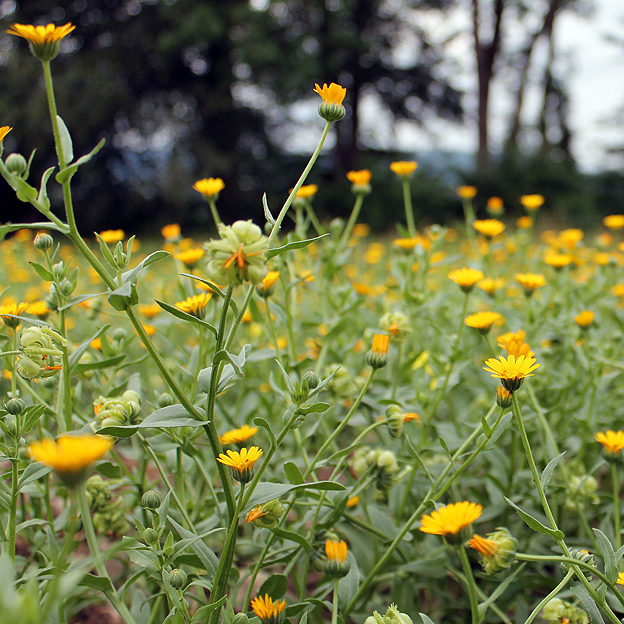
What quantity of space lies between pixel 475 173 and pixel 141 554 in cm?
1148

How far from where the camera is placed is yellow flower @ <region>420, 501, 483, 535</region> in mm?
534

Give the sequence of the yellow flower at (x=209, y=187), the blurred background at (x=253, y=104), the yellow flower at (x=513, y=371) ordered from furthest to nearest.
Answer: the blurred background at (x=253, y=104)
the yellow flower at (x=209, y=187)
the yellow flower at (x=513, y=371)

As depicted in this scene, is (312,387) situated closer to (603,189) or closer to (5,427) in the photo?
(5,427)

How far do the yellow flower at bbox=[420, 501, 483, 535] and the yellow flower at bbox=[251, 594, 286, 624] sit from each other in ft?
0.73

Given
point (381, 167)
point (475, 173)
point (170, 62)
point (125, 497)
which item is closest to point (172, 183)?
point (170, 62)

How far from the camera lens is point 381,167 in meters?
11.9

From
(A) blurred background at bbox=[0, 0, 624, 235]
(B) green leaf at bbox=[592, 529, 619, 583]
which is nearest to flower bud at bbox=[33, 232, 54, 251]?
(B) green leaf at bbox=[592, 529, 619, 583]

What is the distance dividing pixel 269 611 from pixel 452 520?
25cm

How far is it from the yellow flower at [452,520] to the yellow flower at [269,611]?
221 mm

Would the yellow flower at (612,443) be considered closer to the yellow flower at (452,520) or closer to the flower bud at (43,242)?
the yellow flower at (452,520)

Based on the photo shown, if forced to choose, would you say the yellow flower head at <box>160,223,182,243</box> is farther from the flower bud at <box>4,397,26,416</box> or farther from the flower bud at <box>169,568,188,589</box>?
the flower bud at <box>169,568,188,589</box>

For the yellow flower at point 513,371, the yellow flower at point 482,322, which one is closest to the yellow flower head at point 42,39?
the yellow flower at point 513,371

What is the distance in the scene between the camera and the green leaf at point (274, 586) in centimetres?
68

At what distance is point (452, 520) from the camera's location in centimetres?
54
